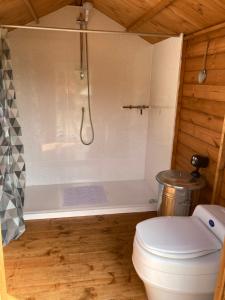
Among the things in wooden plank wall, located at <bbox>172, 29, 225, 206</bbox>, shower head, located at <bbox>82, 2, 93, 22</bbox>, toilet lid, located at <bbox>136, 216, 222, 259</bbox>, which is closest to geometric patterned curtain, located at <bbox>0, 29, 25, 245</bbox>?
shower head, located at <bbox>82, 2, 93, 22</bbox>

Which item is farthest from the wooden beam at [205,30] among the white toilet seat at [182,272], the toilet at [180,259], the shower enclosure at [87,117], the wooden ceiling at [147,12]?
the white toilet seat at [182,272]

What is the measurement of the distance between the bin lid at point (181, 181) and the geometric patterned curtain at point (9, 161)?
133cm

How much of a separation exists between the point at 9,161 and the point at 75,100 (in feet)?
4.51

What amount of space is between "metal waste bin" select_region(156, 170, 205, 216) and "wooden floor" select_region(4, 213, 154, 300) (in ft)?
1.72

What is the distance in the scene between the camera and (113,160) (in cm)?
375

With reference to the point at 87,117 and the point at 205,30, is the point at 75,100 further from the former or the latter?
the point at 205,30

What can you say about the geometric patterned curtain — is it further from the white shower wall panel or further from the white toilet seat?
the white toilet seat

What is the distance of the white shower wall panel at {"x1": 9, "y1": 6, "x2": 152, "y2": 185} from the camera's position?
10.5 feet

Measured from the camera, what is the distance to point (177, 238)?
5.14ft

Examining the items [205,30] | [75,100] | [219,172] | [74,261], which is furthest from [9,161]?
[205,30]

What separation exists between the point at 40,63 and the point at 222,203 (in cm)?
258

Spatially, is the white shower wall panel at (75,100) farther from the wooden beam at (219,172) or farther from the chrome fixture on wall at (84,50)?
the wooden beam at (219,172)

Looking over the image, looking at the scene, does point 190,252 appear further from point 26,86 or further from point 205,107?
point 26,86

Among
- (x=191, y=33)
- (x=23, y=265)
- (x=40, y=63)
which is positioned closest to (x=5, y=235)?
(x=23, y=265)
